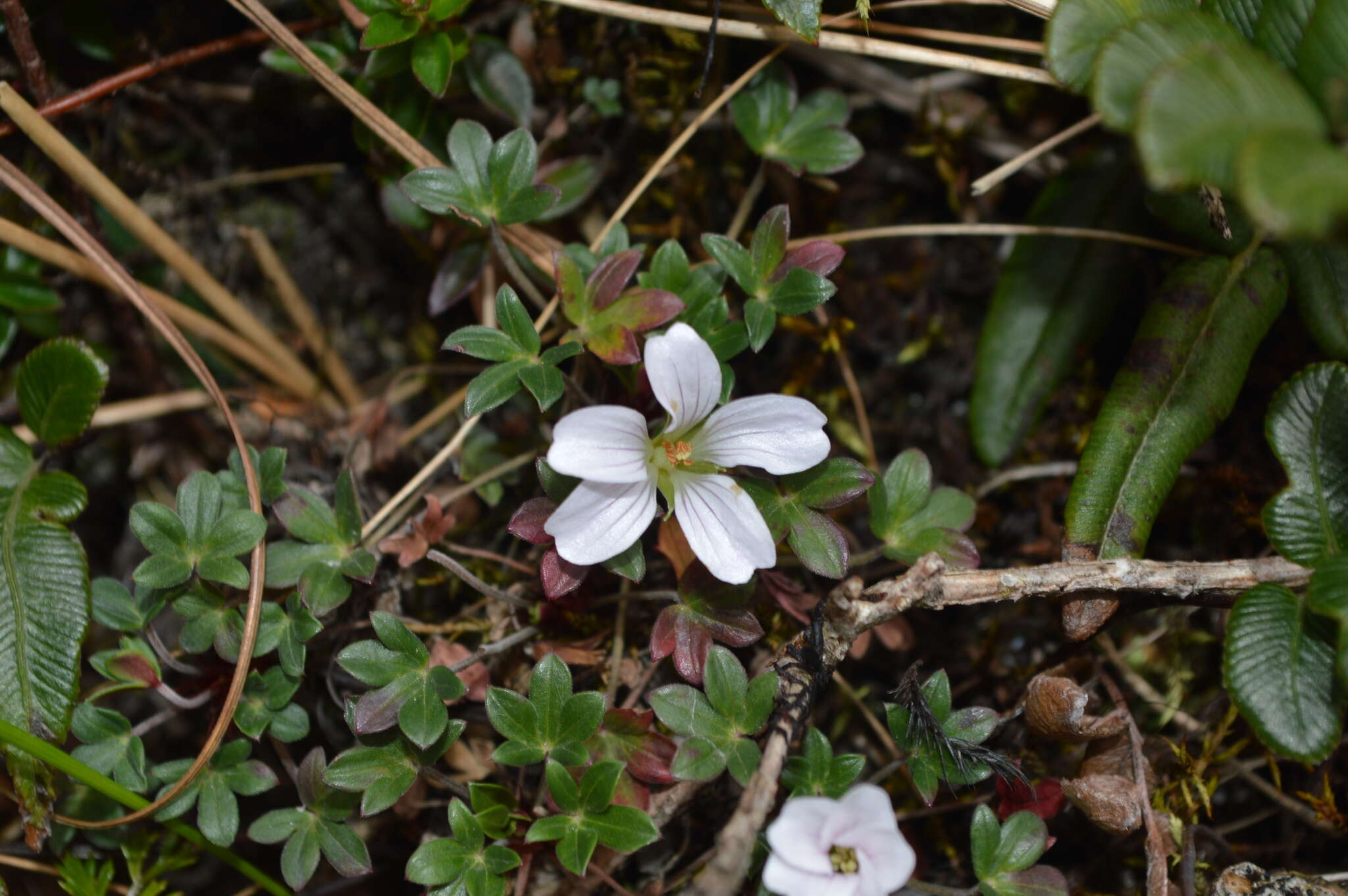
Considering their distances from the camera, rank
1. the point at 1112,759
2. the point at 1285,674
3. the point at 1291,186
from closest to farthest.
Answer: the point at 1291,186
the point at 1285,674
the point at 1112,759

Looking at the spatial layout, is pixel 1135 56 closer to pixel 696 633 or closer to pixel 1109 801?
pixel 696 633

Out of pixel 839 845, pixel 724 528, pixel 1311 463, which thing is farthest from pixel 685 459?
pixel 1311 463

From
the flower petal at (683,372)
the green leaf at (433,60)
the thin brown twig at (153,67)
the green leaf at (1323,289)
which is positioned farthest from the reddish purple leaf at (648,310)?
the green leaf at (1323,289)

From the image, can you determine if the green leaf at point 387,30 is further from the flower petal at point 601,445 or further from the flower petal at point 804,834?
the flower petal at point 804,834

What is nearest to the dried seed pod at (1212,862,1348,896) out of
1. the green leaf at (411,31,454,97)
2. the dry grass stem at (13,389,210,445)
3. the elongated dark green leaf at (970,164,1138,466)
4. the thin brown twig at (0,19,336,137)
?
the elongated dark green leaf at (970,164,1138,466)

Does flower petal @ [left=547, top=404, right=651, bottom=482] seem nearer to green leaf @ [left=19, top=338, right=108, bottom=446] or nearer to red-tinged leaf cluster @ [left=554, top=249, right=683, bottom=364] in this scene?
red-tinged leaf cluster @ [left=554, top=249, right=683, bottom=364]

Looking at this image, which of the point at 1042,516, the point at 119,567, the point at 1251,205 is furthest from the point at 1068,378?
the point at 119,567
